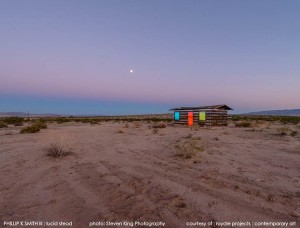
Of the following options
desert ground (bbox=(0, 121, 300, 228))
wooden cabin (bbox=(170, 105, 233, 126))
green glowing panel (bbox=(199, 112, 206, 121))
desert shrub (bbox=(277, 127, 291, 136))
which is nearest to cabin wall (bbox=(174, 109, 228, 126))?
wooden cabin (bbox=(170, 105, 233, 126))

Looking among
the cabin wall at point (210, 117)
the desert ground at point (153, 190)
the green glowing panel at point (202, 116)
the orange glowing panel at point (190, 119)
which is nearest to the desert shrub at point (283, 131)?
the desert ground at point (153, 190)

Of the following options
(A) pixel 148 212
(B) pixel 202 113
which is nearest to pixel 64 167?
(A) pixel 148 212

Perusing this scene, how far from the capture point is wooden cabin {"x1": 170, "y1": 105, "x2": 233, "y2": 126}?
26.0 metres

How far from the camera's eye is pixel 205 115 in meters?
26.1

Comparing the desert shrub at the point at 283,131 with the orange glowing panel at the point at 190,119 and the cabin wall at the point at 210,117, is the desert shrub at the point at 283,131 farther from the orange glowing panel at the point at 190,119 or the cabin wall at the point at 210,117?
the orange glowing panel at the point at 190,119

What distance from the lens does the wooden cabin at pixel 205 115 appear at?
1022 inches

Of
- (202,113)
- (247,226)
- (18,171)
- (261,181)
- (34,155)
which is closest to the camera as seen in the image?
(247,226)

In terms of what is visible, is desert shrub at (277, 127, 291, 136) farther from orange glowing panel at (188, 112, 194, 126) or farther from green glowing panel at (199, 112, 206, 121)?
orange glowing panel at (188, 112, 194, 126)

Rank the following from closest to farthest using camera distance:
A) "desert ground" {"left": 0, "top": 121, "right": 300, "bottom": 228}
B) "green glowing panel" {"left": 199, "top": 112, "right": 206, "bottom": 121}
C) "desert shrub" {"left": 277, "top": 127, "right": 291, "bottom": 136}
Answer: "desert ground" {"left": 0, "top": 121, "right": 300, "bottom": 228} → "desert shrub" {"left": 277, "top": 127, "right": 291, "bottom": 136} → "green glowing panel" {"left": 199, "top": 112, "right": 206, "bottom": 121}

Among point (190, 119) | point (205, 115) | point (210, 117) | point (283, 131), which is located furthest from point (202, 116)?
point (283, 131)

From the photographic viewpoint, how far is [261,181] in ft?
18.0

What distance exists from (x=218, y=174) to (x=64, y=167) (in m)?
4.41

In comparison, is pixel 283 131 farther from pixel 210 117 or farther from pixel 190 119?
pixel 190 119

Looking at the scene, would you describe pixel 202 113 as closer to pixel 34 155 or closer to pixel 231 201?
pixel 34 155
